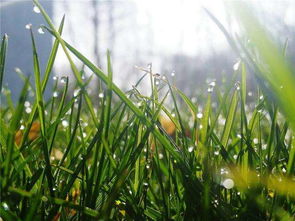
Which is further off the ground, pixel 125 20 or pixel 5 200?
pixel 125 20

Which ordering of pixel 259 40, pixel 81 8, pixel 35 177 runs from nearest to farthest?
pixel 259 40, pixel 35 177, pixel 81 8

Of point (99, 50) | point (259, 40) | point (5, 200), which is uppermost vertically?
point (99, 50)

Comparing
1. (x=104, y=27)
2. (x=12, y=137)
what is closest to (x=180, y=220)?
(x=12, y=137)

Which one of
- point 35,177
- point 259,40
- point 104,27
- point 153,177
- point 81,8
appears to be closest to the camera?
point 259,40

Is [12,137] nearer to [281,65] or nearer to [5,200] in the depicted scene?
[5,200]

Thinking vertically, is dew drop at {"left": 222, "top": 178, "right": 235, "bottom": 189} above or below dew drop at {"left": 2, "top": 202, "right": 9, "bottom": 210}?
above

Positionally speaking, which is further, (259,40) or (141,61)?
(141,61)

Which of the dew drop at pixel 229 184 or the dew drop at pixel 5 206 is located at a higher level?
the dew drop at pixel 229 184

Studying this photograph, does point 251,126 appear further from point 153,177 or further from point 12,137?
point 12,137

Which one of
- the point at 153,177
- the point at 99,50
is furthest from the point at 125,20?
the point at 153,177
